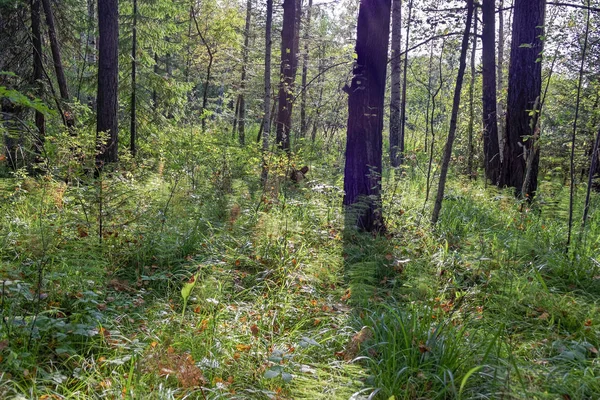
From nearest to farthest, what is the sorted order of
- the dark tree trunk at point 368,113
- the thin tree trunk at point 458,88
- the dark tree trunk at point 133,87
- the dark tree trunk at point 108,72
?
the thin tree trunk at point 458,88 → the dark tree trunk at point 368,113 → the dark tree trunk at point 108,72 → the dark tree trunk at point 133,87

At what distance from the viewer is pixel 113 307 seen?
319cm

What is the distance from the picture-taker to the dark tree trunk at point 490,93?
28.7ft

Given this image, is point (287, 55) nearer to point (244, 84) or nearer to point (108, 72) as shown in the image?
point (108, 72)

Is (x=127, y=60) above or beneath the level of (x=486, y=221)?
above

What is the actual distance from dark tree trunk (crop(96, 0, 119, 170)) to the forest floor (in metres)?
2.56

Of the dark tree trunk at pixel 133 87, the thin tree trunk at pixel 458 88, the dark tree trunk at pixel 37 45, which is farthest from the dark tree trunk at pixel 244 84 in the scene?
the thin tree trunk at pixel 458 88

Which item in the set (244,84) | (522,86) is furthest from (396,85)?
(244,84)

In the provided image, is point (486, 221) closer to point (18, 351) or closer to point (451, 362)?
point (451, 362)

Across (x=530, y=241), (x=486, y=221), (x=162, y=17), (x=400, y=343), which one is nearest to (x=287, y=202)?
(x=486, y=221)

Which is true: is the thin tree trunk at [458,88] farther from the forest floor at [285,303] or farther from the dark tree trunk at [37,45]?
the dark tree trunk at [37,45]

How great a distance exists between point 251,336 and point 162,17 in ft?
33.3

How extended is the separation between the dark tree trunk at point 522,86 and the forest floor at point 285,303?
180cm

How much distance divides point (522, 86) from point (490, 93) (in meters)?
2.15

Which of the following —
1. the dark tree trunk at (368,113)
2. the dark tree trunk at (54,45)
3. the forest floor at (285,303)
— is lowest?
the forest floor at (285,303)
